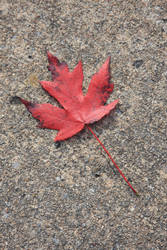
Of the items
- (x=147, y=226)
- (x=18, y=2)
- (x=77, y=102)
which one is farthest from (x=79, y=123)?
(x=18, y=2)

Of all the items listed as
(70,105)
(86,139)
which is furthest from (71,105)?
(86,139)

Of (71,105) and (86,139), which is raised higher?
(71,105)

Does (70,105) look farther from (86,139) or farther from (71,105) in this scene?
(86,139)

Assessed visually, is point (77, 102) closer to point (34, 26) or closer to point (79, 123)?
point (79, 123)
